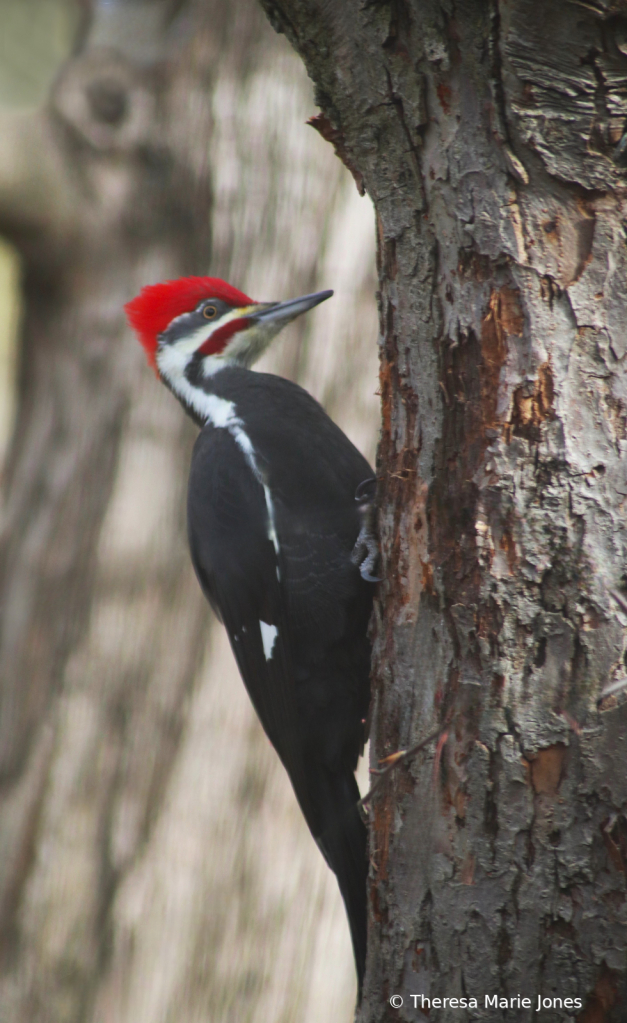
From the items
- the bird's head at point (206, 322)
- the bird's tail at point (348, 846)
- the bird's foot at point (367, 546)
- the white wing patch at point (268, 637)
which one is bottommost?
the bird's tail at point (348, 846)

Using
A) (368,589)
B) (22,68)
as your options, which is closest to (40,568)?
(368,589)

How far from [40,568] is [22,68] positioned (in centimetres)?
421

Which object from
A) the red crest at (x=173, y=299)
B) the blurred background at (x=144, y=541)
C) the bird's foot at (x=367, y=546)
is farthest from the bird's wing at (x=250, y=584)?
the blurred background at (x=144, y=541)

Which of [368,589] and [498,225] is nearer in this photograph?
[498,225]

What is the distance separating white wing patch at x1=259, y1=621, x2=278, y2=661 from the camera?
2.16m

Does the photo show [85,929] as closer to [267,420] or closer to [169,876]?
[169,876]

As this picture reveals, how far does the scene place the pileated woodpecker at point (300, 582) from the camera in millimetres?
2129

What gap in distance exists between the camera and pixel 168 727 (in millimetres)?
3025

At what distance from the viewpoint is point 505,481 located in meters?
1.38

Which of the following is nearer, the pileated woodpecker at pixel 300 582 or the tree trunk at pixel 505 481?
the tree trunk at pixel 505 481

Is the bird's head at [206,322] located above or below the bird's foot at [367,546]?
above

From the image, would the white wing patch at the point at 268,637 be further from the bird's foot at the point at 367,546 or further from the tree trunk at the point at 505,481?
the tree trunk at the point at 505,481

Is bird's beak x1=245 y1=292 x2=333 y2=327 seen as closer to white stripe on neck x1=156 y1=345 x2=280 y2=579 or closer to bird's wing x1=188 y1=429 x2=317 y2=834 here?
white stripe on neck x1=156 y1=345 x2=280 y2=579

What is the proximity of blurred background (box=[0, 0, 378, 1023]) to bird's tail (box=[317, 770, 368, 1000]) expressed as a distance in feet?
2.82
